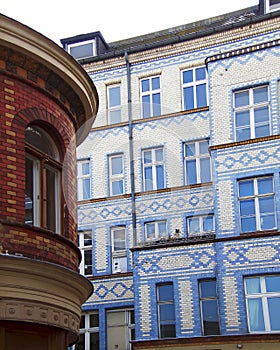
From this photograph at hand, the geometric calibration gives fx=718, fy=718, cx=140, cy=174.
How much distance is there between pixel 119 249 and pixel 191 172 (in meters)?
4.47

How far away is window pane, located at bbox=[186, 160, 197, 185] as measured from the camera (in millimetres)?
28880

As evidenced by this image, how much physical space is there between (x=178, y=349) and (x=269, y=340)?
338 cm

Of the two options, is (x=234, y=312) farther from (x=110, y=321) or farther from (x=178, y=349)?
(x=110, y=321)

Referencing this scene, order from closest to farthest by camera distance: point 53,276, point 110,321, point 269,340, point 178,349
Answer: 1. point 53,276
2. point 269,340
3. point 178,349
4. point 110,321

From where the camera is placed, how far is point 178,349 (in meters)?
24.9

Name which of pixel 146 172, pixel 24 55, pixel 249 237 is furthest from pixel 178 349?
pixel 24 55

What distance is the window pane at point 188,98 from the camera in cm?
3003

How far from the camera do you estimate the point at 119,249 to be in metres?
30.1

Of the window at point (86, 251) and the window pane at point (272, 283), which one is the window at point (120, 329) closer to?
the window at point (86, 251)

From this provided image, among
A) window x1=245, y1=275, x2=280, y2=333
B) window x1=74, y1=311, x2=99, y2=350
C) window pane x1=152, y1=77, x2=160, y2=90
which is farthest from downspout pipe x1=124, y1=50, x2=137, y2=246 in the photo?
window x1=245, y1=275, x2=280, y2=333

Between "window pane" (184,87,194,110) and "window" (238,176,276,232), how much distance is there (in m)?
6.01

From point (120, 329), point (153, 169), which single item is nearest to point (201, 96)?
point (153, 169)

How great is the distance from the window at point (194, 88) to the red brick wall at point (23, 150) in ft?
55.7

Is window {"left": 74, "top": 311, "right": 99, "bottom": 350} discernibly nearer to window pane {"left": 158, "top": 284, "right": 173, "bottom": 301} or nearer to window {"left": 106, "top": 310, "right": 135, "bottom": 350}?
window {"left": 106, "top": 310, "right": 135, "bottom": 350}
